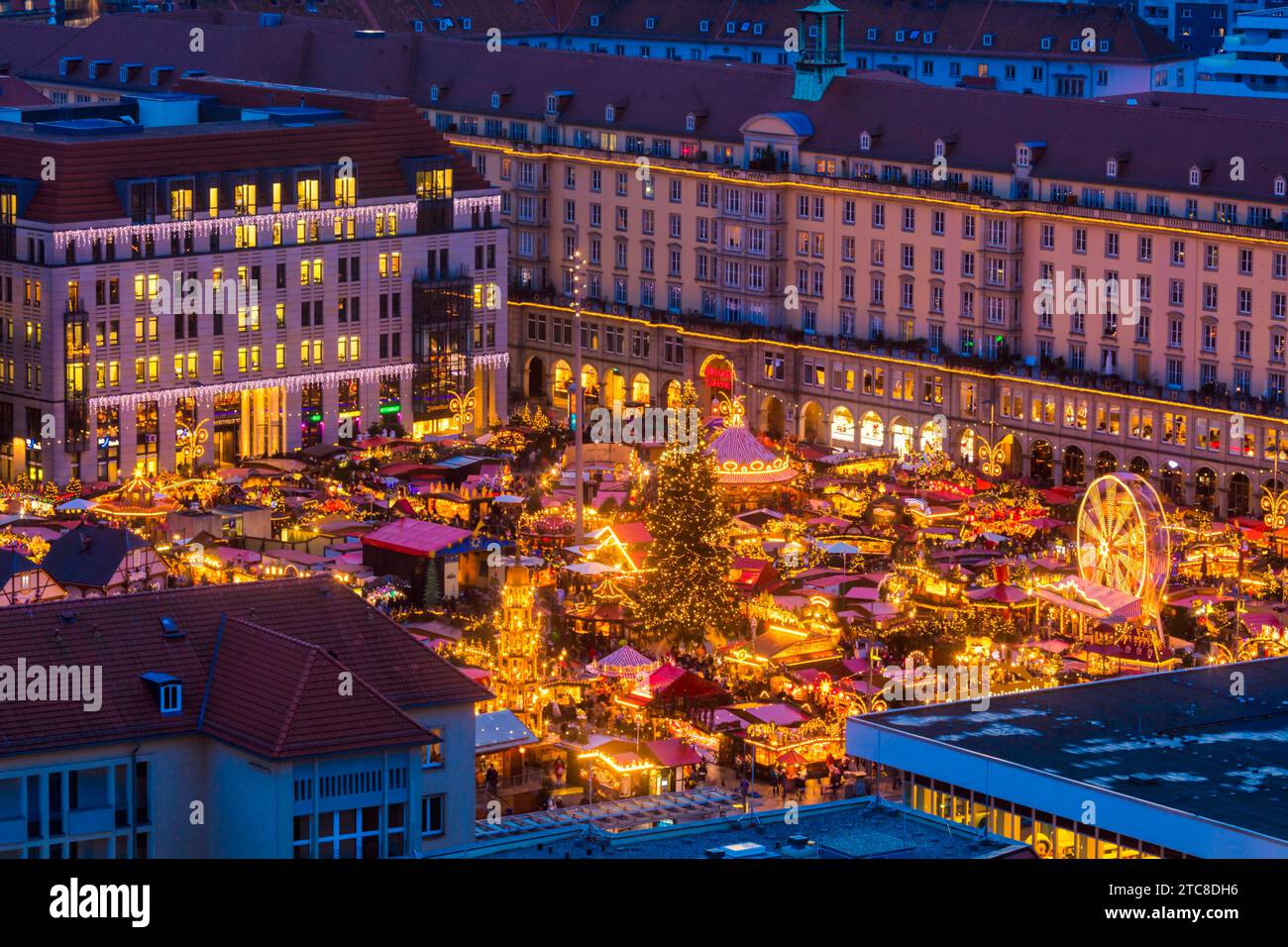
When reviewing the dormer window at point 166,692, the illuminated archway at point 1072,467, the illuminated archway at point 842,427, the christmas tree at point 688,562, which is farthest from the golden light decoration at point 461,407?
the dormer window at point 166,692

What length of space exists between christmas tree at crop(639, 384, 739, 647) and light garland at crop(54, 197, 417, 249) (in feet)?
158

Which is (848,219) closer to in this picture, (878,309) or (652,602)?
(878,309)

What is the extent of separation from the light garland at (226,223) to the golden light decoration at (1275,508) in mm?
49659

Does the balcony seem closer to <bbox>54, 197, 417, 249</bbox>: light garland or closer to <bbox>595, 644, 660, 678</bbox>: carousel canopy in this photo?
<bbox>595, 644, 660, 678</bbox>: carousel canopy

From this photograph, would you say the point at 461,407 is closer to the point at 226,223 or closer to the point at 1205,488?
the point at 226,223

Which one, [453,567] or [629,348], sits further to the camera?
[629,348]

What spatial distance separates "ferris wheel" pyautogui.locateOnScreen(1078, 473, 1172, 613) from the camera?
88.5m

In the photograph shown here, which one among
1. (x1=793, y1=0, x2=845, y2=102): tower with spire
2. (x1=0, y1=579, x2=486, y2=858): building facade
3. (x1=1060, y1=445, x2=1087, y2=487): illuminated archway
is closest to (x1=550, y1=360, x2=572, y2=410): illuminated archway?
(x1=793, y1=0, x2=845, y2=102): tower with spire

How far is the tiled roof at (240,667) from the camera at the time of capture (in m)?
46.2

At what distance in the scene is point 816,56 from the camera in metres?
142

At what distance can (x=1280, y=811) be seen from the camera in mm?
51375

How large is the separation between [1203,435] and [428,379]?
141ft
